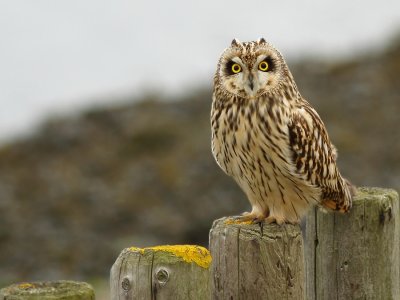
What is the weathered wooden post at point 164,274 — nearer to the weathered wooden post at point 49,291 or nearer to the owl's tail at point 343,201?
the weathered wooden post at point 49,291

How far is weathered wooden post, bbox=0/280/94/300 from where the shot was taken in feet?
10.9

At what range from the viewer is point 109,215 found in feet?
36.1

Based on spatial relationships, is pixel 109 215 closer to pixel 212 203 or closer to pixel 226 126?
pixel 212 203

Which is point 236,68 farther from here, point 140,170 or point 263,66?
point 140,170

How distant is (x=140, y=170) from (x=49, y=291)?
27.5 feet

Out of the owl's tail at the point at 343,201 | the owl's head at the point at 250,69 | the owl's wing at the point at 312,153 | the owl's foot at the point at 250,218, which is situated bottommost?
the owl's foot at the point at 250,218

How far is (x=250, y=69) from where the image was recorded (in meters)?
4.79

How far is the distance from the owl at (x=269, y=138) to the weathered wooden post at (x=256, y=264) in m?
0.79

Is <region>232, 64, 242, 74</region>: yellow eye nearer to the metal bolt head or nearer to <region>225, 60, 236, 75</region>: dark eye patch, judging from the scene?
<region>225, 60, 236, 75</region>: dark eye patch

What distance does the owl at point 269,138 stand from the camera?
15.9 ft

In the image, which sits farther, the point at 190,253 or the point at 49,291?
the point at 190,253

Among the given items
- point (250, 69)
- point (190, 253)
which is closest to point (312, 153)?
point (250, 69)

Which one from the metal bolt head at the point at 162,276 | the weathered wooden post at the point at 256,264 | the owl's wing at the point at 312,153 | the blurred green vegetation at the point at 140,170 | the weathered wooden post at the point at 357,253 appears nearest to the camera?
the metal bolt head at the point at 162,276

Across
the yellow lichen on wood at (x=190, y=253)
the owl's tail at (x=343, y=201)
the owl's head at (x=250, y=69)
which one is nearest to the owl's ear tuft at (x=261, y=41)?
the owl's head at (x=250, y=69)
